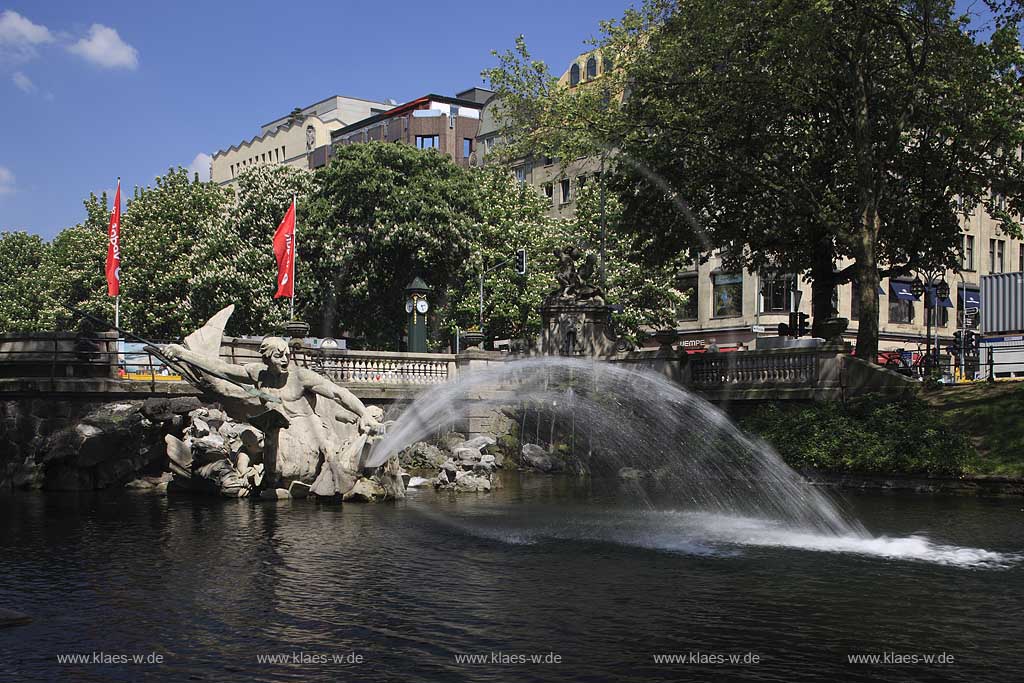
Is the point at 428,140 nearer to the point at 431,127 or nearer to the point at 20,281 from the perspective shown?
the point at 431,127

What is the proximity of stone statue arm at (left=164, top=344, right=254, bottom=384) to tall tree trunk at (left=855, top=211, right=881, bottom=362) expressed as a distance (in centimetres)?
1886

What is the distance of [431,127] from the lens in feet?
319

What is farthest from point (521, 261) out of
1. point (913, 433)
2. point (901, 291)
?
point (913, 433)

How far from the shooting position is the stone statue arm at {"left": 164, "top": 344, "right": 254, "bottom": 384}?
19.2 metres

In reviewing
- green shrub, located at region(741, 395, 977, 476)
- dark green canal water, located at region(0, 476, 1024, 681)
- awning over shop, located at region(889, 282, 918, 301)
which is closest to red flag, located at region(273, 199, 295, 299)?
green shrub, located at region(741, 395, 977, 476)

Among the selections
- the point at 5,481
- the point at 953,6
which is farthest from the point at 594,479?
the point at 953,6

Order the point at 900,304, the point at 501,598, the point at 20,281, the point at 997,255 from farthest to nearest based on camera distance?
the point at 20,281 → the point at 997,255 → the point at 900,304 → the point at 501,598

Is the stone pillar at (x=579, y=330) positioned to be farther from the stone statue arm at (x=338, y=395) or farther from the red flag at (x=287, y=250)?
the stone statue arm at (x=338, y=395)

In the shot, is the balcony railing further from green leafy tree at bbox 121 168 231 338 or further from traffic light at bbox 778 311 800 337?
green leafy tree at bbox 121 168 231 338

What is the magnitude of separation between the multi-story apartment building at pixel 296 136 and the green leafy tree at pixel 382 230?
56663 millimetres

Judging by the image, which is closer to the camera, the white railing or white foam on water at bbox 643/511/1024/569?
white foam on water at bbox 643/511/1024/569

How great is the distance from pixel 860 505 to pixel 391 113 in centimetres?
8915

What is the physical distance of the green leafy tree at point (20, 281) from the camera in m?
70.4

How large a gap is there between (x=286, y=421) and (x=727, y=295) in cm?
4517
